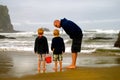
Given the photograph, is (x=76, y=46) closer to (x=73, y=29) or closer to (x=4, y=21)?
(x=73, y=29)

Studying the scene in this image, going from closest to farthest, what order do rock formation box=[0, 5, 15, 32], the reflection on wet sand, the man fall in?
1. the man
2. the reflection on wet sand
3. rock formation box=[0, 5, 15, 32]

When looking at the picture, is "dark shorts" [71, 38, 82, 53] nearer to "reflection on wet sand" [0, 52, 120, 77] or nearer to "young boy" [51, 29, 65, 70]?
"young boy" [51, 29, 65, 70]

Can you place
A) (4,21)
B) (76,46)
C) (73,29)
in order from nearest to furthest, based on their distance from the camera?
1. (73,29)
2. (76,46)
3. (4,21)

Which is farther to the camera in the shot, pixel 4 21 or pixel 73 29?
pixel 4 21

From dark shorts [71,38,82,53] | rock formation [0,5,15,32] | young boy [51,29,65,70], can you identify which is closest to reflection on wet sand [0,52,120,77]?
young boy [51,29,65,70]

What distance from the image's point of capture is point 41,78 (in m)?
8.44

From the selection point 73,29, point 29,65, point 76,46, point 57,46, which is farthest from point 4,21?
point 73,29

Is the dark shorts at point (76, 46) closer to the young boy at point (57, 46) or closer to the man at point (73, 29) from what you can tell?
the man at point (73, 29)

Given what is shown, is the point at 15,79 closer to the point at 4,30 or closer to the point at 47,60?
the point at 47,60

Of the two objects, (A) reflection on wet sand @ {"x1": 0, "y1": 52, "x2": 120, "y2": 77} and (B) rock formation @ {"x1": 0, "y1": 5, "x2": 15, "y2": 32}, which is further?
(B) rock formation @ {"x1": 0, "y1": 5, "x2": 15, "y2": 32}

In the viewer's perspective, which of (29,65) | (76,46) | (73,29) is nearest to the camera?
(73,29)

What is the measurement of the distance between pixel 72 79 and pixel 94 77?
53cm

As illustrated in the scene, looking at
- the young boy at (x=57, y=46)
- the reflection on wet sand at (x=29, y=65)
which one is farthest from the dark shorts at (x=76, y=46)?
the reflection on wet sand at (x=29, y=65)

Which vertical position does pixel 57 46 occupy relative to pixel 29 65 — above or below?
above
